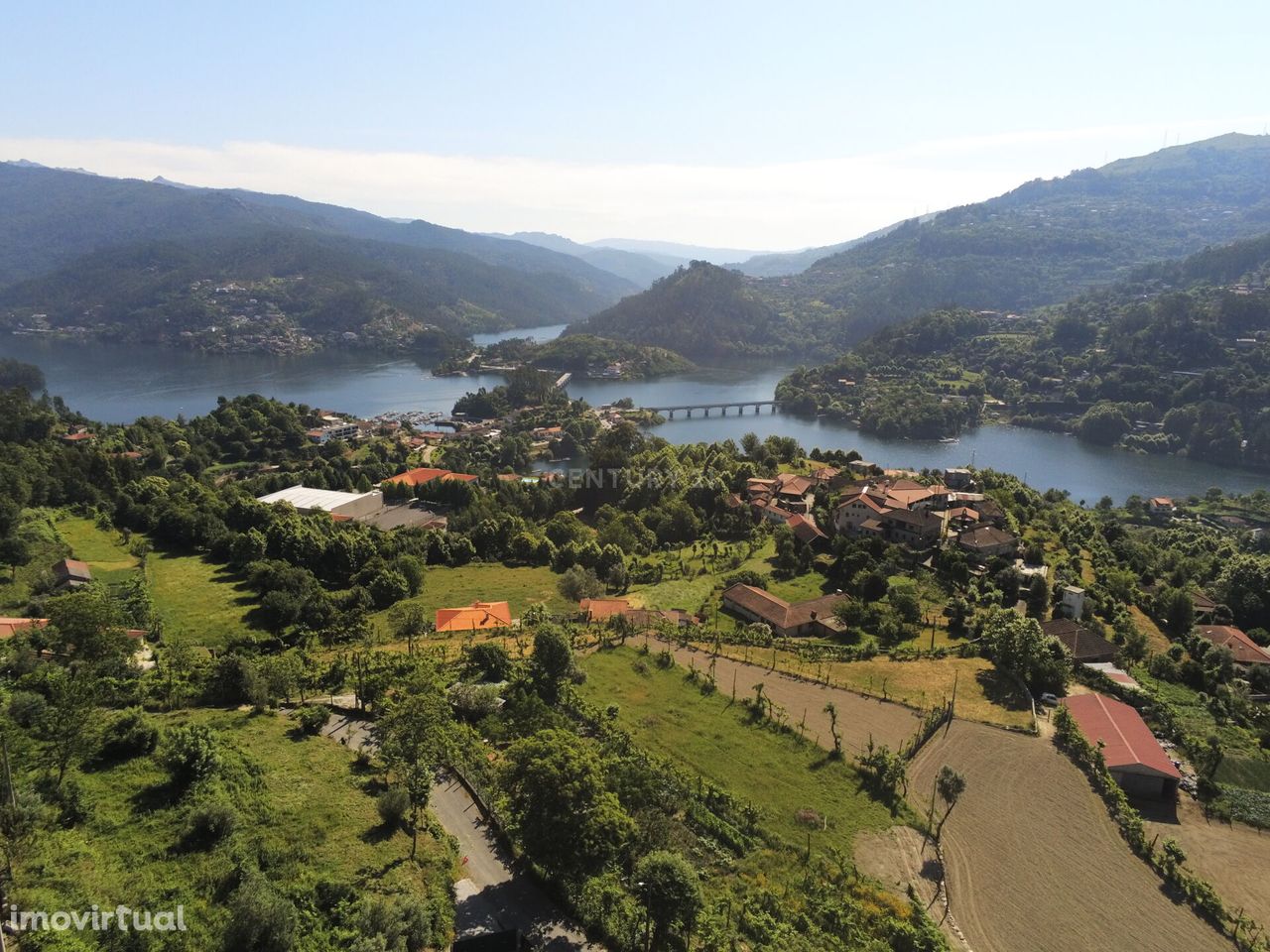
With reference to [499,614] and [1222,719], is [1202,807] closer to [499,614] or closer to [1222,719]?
[1222,719]

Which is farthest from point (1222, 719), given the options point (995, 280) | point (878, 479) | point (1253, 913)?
point (995, 280)

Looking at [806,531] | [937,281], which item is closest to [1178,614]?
[806,531]

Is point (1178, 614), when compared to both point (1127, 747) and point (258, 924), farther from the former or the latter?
point (258, 924)

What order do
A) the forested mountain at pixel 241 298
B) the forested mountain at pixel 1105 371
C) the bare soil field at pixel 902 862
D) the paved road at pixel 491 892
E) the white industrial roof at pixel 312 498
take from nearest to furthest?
the paved road at pixel 491 892
the bare soil field at pixel 902 862
the white industrial roof at pixel 312 498
the forested mountain at pixel 1105 371
the forested mountain at pixel 241 298

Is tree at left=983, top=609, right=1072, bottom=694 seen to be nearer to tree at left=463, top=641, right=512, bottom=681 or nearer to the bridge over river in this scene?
tree at left=463, top=641, right=512, bottom=681

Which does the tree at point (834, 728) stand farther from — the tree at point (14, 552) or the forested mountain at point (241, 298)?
the forested mountain at point (241, 298)

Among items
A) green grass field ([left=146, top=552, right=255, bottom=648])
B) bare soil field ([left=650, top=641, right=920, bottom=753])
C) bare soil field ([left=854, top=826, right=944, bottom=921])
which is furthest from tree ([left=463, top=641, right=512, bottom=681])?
bare soil field ([left=854, top=826, right=944, bottom=921])

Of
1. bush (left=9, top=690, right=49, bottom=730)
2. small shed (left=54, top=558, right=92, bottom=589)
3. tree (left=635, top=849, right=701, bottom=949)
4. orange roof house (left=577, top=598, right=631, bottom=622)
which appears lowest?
orange roof house (left=577, top=598, right=631, bottom=622)

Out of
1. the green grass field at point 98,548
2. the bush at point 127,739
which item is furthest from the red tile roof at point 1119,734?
the green grass field at point 98,548
